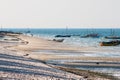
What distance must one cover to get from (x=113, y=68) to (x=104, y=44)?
5030 centimetres

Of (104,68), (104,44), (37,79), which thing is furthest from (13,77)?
(104,44)

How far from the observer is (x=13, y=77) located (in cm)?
2198

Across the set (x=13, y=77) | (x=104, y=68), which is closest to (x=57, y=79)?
(x=13, y=77)

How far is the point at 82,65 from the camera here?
38.2 metres

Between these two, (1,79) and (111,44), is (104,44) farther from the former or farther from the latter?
(1,79)

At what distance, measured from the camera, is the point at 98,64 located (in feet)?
129

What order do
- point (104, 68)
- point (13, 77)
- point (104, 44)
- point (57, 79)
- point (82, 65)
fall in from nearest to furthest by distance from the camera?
point (13, 77), point (57, 79), point (104, 68), point (82, 65), point (104, 44)

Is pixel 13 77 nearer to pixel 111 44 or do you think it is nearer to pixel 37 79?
pixel 37 79

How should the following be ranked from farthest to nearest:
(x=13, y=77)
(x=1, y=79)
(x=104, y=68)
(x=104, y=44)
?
(x=104, y=44) < (x=104, y=68) < (x=13, y=77) < (x=1, y=79)

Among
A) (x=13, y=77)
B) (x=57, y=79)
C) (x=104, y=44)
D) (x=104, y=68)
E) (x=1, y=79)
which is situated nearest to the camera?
(x=1, y=79)

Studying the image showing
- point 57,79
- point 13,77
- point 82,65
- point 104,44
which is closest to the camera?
point 13,77

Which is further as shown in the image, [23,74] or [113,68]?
[113,68]

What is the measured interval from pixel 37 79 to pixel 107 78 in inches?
272

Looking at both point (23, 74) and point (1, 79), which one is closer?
point (1, 79)
